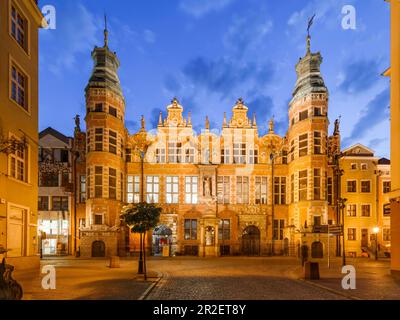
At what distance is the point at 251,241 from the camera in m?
48.3

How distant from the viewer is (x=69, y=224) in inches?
1887

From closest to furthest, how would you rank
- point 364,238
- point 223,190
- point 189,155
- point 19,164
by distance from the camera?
1. point 19,164
2. point 223,190
3. point 364,238
4. point 189,155

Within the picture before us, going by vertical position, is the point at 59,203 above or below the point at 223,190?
below

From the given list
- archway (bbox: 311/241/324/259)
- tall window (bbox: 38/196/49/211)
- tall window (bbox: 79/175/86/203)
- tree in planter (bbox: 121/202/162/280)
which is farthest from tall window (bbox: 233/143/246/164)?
tree in planter (bbox: 121/202/162/280)

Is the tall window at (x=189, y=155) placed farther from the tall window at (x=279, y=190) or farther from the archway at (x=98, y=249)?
the archway at (x=98, y=249)

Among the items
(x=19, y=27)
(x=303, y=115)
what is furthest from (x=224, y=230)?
(x=19, y=27)

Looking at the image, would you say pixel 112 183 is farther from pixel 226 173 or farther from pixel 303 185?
pixel 303 185

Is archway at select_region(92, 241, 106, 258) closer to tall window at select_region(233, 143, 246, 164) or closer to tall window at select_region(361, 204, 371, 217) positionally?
tall window at select_region(233, 143, 246, 164)

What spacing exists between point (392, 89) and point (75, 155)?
33.3m

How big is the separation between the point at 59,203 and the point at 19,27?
2773 cm

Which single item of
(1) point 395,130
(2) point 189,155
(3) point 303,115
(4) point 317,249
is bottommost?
(4) point 317,249
